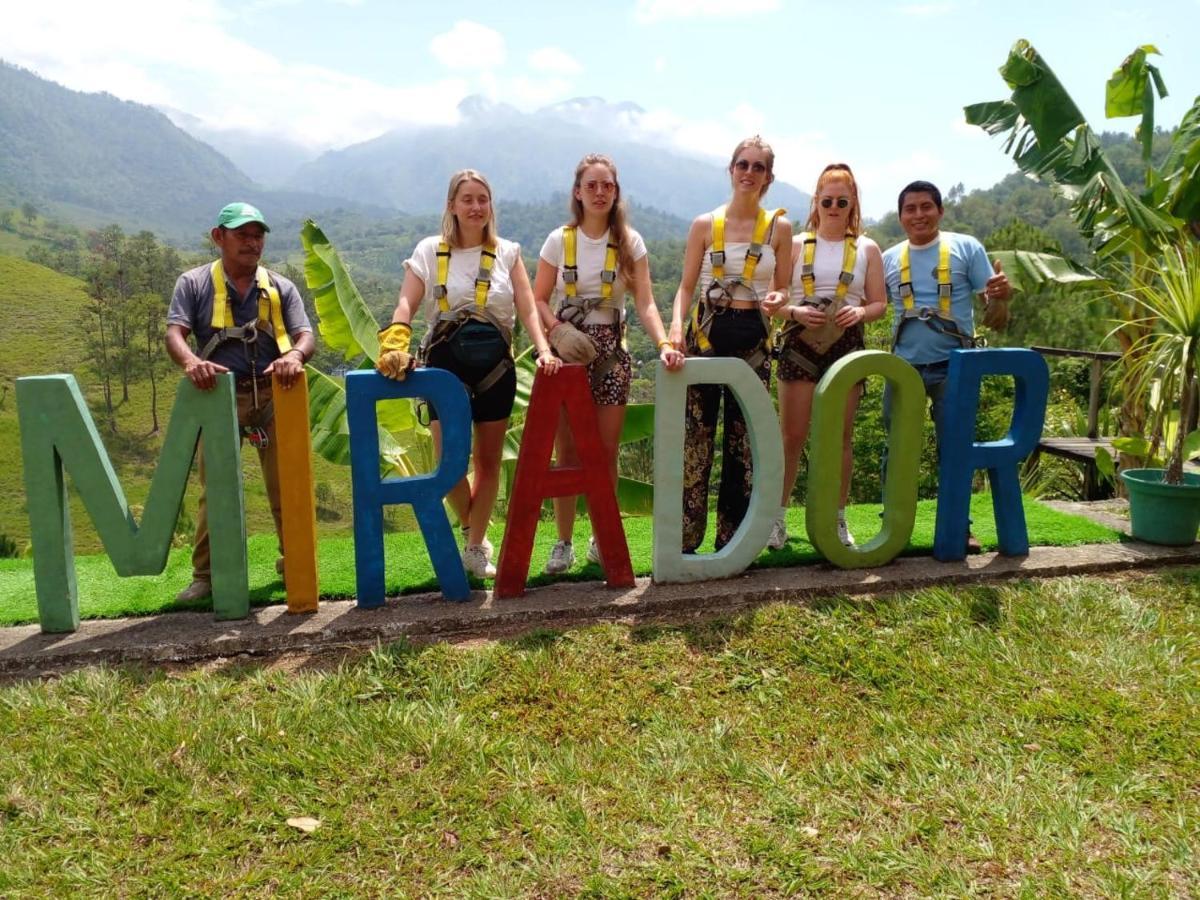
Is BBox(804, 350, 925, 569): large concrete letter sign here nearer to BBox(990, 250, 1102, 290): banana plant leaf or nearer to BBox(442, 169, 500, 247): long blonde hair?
BBox(442, 169, 500, 247): long blonde hair

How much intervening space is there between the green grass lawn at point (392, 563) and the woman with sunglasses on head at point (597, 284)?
1.23 metres

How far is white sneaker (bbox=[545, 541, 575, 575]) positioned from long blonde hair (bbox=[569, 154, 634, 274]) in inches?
59.1

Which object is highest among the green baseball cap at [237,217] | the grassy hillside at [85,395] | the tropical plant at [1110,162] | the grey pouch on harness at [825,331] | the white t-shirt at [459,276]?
the tropical plant at [1110,162]

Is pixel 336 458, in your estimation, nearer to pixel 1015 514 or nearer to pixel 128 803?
pixel 128 803

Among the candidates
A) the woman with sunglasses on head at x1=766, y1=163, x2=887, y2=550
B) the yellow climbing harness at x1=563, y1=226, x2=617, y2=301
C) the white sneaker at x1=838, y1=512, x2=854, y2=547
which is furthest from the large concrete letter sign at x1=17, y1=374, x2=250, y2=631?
the white sneaker at x1=838, y1=512, x2=854, y2=547

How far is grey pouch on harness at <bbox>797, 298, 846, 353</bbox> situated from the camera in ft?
14.7

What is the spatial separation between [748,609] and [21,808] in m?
3.09

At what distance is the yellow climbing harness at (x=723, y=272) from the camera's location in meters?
4.28

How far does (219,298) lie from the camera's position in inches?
159

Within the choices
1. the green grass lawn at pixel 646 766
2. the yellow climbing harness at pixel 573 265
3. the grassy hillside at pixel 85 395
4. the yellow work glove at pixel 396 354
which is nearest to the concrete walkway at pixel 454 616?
the green grass lawn at pixel 646 766

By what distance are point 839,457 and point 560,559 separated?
1.58m

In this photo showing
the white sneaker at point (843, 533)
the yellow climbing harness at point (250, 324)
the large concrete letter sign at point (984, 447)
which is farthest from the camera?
the white sneaker at point (843, 533)

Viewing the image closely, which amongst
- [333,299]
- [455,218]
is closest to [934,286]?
[455,218]

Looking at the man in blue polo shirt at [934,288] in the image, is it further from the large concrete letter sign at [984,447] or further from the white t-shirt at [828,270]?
the white t-shirt at [828,270]
